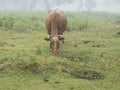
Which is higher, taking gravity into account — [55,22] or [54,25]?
[55,22]

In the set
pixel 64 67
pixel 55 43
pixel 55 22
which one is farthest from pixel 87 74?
pixel 55 22

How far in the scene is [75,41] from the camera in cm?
1670

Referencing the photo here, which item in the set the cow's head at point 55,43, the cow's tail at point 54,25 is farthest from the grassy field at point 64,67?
the cow's tail at point 54,25

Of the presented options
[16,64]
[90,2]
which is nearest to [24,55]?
[16,64]

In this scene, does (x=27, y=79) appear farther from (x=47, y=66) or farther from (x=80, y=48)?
(x=80, y=48)

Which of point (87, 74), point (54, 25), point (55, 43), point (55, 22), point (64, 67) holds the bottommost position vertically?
point (87, 74)

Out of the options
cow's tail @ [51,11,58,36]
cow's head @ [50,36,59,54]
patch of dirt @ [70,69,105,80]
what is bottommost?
patch of dirt @ [70,69,105,80]

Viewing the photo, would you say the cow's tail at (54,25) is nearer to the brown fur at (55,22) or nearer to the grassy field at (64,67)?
the brown fur at (55,22)

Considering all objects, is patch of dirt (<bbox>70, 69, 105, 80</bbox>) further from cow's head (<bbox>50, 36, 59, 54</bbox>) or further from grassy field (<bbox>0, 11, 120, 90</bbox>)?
cow's head (<bbox>50, 36, 59, 54</bbox>)

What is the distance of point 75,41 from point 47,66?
5910 millimetres

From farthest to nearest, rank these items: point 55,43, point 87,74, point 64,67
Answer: point 55,43
point 64,67
point 87,74

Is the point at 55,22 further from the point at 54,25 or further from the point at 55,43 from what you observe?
the point at 55,43

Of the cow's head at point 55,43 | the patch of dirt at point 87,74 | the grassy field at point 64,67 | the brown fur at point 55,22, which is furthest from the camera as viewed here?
the brown fur at point 55,22

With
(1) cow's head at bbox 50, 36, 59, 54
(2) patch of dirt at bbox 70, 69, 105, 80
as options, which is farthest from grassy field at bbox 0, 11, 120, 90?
(1) cow's head at bbox 50, 36, 59, 54
